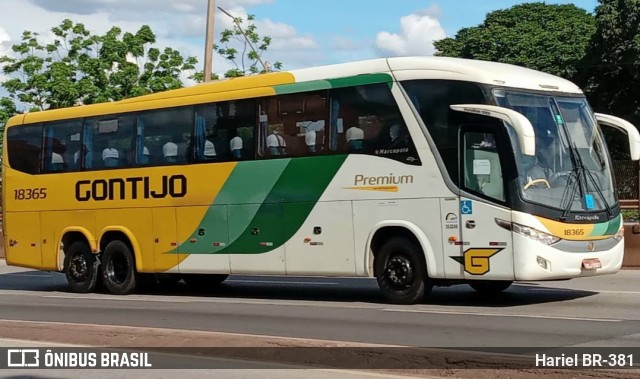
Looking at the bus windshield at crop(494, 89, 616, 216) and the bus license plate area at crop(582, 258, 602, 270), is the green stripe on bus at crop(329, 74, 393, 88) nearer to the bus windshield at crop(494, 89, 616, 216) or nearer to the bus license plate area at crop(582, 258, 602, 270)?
the bus windshield at crop(494, 89, 616, 216)

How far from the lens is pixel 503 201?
14.0m

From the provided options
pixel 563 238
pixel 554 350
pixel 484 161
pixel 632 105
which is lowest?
pixel 554 350

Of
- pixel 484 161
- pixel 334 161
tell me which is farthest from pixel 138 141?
pixel 484 161

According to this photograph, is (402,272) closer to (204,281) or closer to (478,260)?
(478,260)

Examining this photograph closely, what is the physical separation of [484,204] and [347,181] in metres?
2.50

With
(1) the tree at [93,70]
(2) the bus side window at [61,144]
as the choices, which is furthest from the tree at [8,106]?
(2) the bus side window at [61,144]

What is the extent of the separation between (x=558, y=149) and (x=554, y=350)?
200 inches

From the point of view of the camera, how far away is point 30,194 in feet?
70.0

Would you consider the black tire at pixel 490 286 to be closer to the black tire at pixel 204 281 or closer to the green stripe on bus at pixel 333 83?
the green stripe on bus at pixel 333 83

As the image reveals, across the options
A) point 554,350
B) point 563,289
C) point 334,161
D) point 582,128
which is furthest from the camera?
point 563,289

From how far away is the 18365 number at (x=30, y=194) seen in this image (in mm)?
21016

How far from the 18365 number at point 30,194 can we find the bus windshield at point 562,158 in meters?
10.8

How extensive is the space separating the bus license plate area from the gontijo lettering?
7.56m

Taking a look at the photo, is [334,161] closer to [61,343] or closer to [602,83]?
[61,343]
